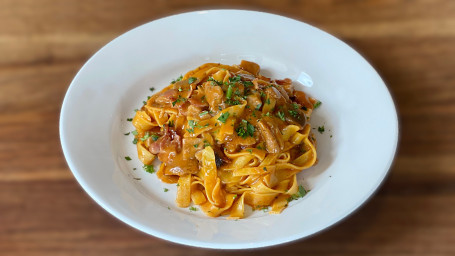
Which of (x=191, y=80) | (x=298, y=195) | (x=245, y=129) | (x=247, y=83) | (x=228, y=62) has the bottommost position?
(x=298, y=195)

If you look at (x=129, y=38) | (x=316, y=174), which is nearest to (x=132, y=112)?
(x=129, y=38)

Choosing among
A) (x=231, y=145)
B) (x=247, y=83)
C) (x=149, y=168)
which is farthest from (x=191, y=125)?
(x=247, y=83)

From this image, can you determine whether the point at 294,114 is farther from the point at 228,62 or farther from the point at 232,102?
the point at 228,62

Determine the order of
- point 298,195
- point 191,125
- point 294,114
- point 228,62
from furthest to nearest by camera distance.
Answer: point 228,62, point 294,114, point 191,125, point 298,195

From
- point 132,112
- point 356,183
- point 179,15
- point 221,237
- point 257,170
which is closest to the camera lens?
point 221,237

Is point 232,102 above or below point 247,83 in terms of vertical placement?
below

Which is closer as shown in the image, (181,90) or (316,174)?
(316,174)

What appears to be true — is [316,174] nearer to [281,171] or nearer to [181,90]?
[281,171]
